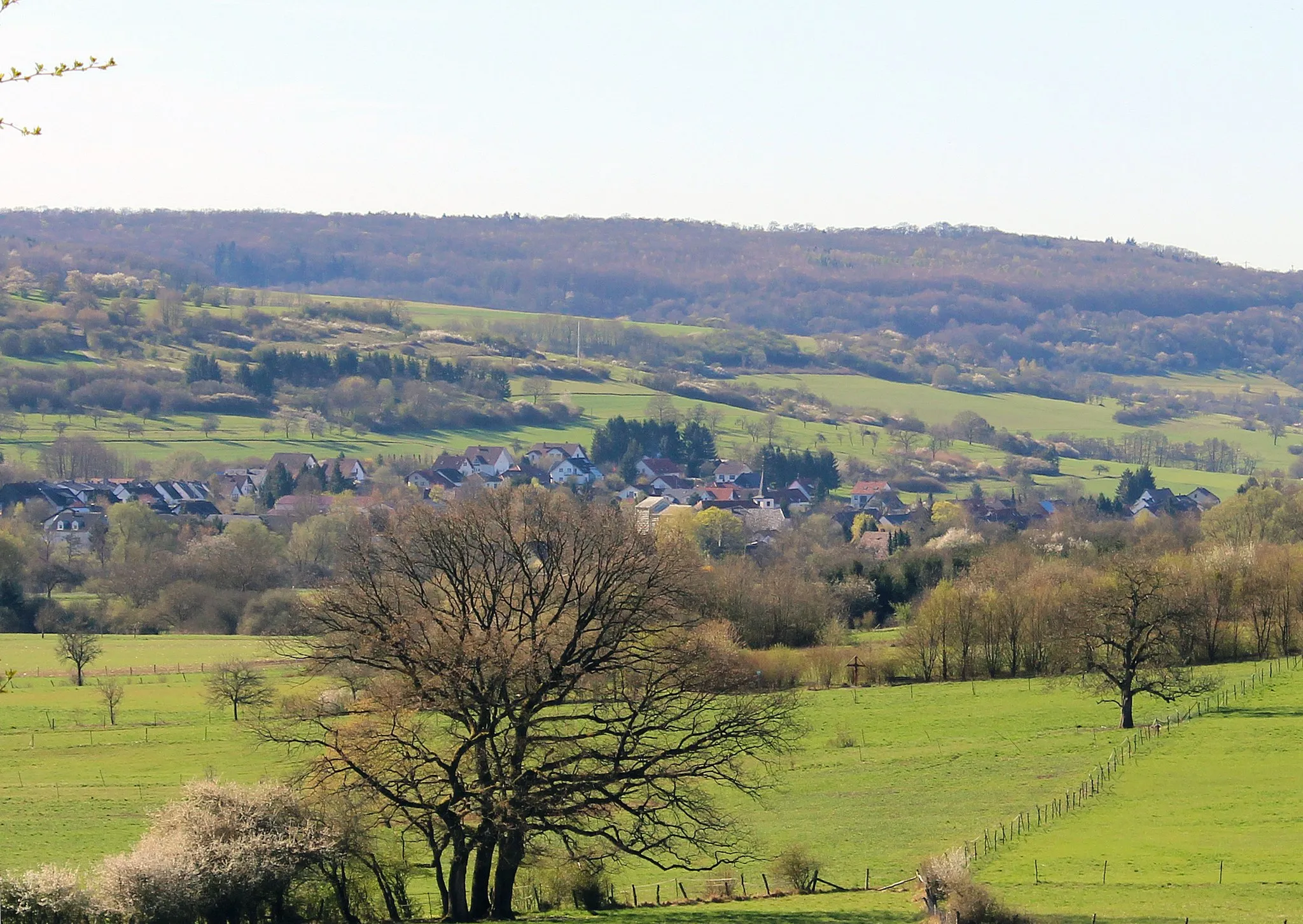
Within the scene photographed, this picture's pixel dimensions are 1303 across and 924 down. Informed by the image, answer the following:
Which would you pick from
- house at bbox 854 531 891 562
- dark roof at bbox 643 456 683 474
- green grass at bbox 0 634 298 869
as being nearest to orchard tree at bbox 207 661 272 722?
green grass at bbox 0 634 298 869

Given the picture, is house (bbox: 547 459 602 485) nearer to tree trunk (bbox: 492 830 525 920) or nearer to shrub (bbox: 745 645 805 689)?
shrub (bbox: 745 645 805 689)

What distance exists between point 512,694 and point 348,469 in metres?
136

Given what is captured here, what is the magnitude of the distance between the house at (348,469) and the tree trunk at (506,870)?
129 metres

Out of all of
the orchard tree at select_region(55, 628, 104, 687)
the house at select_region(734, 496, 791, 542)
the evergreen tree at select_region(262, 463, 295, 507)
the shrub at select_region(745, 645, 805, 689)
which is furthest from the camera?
the evergreen tree at select_region(262, 463, 295, 507)

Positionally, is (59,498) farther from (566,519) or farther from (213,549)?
(566,519)

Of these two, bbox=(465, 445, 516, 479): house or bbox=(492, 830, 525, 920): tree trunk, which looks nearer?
bbox=(492, 830, 525, 920): tree trunk

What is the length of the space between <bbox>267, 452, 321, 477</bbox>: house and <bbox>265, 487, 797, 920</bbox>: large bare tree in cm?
12739

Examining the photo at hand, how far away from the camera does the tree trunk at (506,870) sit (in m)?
29.3

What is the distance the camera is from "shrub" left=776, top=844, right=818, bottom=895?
32.2 meters

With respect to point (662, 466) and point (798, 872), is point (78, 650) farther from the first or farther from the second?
point (662, 466)

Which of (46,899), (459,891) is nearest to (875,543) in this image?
(459,891)

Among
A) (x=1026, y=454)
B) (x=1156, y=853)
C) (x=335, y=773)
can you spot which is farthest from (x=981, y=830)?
(x=1026, y=454)

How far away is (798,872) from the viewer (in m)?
32.2

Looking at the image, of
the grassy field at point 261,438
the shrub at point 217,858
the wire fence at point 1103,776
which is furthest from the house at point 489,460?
the shrub at point 217,858
